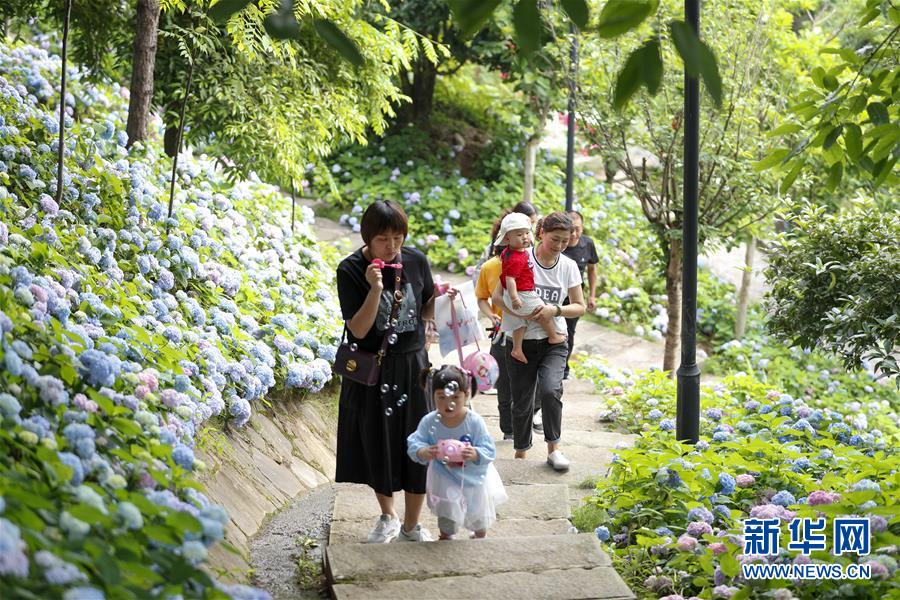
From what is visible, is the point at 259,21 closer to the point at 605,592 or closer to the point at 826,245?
the point at 826,245

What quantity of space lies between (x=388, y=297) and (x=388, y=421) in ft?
1.68

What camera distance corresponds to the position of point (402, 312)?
4.43 meters

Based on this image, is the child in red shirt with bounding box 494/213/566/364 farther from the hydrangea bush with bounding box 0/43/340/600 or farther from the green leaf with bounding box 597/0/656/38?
the green leaf with bounding box 597/0/656/38

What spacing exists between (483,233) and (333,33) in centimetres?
1042

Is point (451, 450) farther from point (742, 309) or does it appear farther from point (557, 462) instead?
point (742, 309)

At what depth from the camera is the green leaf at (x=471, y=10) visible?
2.47m

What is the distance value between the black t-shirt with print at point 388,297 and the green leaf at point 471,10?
6.43 feet

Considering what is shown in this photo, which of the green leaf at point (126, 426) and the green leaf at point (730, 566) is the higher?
the green leaf at point (126, 426)

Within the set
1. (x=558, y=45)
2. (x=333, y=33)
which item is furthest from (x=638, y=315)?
(x=333, y=33)

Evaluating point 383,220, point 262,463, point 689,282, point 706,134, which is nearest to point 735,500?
point 689,282

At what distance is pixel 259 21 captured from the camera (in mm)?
6789

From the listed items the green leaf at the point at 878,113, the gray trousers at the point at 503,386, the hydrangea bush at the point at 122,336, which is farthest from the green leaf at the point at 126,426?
the green leaf at the point at 878,113

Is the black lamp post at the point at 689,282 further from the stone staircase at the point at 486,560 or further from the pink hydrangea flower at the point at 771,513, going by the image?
the pink hydrangea flower at the point at 771,513

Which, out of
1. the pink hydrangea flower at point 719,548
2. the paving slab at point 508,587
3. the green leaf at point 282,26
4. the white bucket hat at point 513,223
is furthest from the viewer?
the white bucket hat at point 513,223
